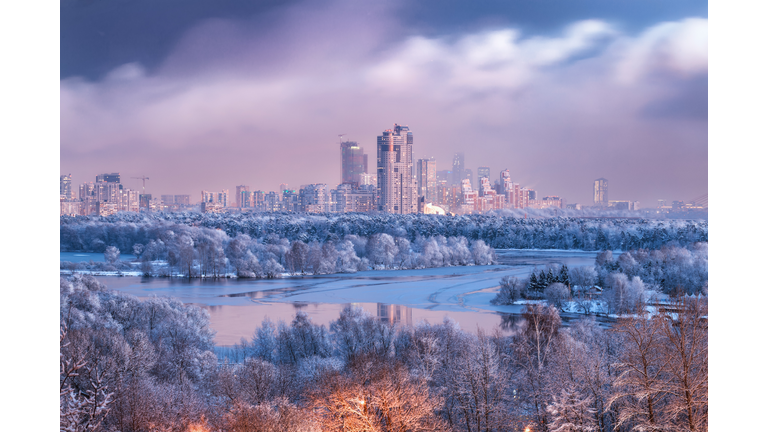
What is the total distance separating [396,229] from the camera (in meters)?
20.0

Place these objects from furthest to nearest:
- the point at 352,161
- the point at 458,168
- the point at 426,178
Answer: the point at 426,178 < the point at 352,161 < the point at 458,168

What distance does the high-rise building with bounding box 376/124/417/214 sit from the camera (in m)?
11.6

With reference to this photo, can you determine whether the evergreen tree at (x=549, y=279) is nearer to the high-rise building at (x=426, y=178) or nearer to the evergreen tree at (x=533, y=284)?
the evergreen tree at (x=533, y=284)

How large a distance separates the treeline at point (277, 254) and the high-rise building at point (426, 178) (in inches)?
210

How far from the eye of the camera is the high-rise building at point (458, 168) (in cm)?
934

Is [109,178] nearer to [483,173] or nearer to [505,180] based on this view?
[483,173]

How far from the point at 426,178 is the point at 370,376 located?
770 centimetres

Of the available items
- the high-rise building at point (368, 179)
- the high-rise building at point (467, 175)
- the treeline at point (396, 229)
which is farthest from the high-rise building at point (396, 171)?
the treeline at point (396, 229)

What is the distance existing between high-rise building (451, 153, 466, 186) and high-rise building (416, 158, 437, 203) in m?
0.50

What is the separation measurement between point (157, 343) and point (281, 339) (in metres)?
1.56

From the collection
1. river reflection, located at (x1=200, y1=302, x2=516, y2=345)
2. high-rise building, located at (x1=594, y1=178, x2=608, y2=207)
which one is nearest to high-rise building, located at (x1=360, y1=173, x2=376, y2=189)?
river reflection, located at (x1=200, y1=302, x2=516, y2=345)

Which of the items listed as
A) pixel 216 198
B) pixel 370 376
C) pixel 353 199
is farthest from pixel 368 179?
pixel 370 376

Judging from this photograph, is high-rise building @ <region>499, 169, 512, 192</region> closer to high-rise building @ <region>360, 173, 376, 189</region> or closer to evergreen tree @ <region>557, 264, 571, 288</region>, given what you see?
evergreen tree @ <region>557, 264, 571, 288</region>
